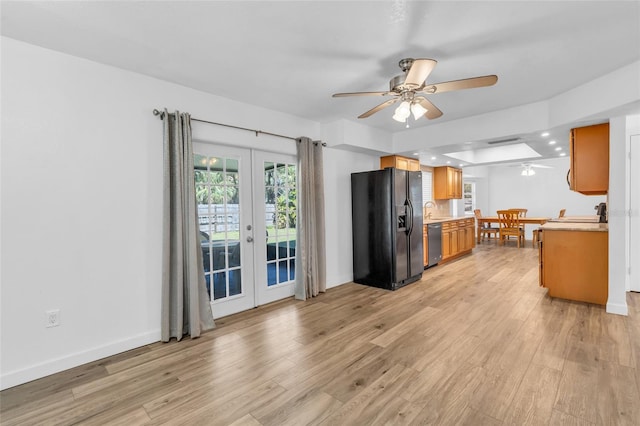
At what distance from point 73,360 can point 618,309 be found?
558cm

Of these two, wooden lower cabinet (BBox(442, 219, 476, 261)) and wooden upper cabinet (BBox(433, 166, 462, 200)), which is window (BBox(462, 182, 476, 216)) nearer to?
wooden upper cabinet (BBox(433, 166, 462, 200))

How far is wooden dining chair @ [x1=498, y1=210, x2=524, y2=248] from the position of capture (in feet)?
25.9

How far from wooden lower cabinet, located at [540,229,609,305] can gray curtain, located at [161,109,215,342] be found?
4499 mm

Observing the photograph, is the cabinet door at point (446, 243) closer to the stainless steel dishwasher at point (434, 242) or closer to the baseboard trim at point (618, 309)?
the stainless steel dishwasher at point (434, 242)

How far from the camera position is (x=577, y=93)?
3.31 metres

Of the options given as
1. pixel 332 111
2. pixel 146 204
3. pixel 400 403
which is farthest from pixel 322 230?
pixel 400 403

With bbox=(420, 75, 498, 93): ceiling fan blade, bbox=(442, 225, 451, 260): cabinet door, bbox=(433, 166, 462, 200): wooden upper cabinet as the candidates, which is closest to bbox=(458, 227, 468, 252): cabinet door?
bbox=(442, 225, 451, 260): cabinet door

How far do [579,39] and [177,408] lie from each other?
4.12 meters

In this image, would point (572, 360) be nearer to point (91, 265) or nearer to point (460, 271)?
point (460, 271)

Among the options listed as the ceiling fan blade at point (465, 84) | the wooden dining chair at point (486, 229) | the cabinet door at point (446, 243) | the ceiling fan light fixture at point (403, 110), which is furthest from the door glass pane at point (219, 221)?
the wooden dining chair at point (486, 229)

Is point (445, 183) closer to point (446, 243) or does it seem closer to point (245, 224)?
point (446, 243)

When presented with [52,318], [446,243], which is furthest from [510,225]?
[52,318]

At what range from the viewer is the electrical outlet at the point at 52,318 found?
7.75 ft

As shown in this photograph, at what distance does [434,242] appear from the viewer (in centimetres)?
583
